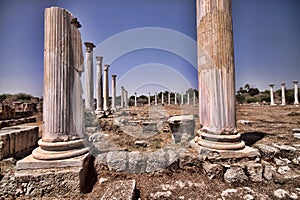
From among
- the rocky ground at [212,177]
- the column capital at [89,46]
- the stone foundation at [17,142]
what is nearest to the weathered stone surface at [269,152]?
the rocky ground at [212,177]

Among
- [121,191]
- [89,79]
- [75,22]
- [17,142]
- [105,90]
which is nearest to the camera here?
[121,191]

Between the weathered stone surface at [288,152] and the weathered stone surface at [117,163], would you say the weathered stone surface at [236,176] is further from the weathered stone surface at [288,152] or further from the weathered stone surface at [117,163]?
the weathered stone surface at [117,163]

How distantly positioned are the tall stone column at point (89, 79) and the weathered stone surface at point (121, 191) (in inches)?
397

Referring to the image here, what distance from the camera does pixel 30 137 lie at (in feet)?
20.1

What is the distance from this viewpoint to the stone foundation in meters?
5.04

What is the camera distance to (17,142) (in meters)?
5.53

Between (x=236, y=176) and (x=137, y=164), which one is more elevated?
(x=137, y=164)

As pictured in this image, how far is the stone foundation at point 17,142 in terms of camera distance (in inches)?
199

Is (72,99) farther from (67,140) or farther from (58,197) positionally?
(58,197)

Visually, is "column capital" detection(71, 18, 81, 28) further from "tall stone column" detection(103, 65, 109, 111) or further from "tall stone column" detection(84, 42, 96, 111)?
"tall stone column" detection(103, 65, 109, 111)

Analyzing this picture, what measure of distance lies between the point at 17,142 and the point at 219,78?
633cm

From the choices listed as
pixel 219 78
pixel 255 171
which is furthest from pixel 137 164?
pixel 219 78

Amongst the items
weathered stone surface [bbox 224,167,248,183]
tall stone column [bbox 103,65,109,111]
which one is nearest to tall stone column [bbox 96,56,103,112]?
tall stone column [bbox 103,65,109,111]

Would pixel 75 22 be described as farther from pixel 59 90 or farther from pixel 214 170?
pixel 214 170
